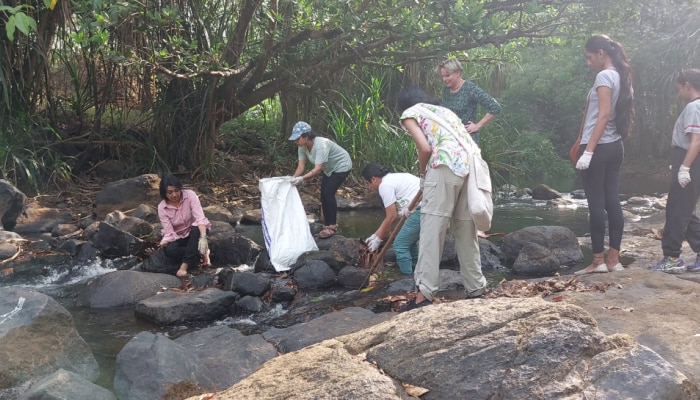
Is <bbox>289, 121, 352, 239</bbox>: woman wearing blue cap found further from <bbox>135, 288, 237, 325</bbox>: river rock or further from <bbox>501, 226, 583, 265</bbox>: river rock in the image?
<bbox>135, 288, 237, 325</bbox>: river rock

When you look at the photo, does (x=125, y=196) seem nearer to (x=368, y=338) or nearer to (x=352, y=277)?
(x=352, y=277)

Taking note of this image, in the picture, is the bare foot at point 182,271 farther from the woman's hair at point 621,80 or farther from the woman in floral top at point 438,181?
the woman's hair at point 621,80

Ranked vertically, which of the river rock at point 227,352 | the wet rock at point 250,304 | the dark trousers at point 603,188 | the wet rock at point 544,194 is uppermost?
the dark trousers at point 603,188

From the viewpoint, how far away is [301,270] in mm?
5598

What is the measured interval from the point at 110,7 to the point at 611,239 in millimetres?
5083

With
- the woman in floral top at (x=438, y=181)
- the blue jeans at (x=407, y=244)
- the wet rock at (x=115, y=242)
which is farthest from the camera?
the wet rock at (x=115, y=242)

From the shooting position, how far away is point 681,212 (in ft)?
16.2

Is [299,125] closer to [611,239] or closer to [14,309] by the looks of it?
[611,239]

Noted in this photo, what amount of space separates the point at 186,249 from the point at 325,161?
1.78 metres

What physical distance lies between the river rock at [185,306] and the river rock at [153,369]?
4.69 ft

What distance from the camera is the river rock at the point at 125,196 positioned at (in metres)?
8.38

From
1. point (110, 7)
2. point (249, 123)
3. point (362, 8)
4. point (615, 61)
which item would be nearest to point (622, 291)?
point (615, 61)

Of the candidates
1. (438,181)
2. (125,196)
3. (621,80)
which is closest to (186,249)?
(125,196)

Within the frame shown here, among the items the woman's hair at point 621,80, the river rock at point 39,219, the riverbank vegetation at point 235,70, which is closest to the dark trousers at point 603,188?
the woman's hair at point 621,80
